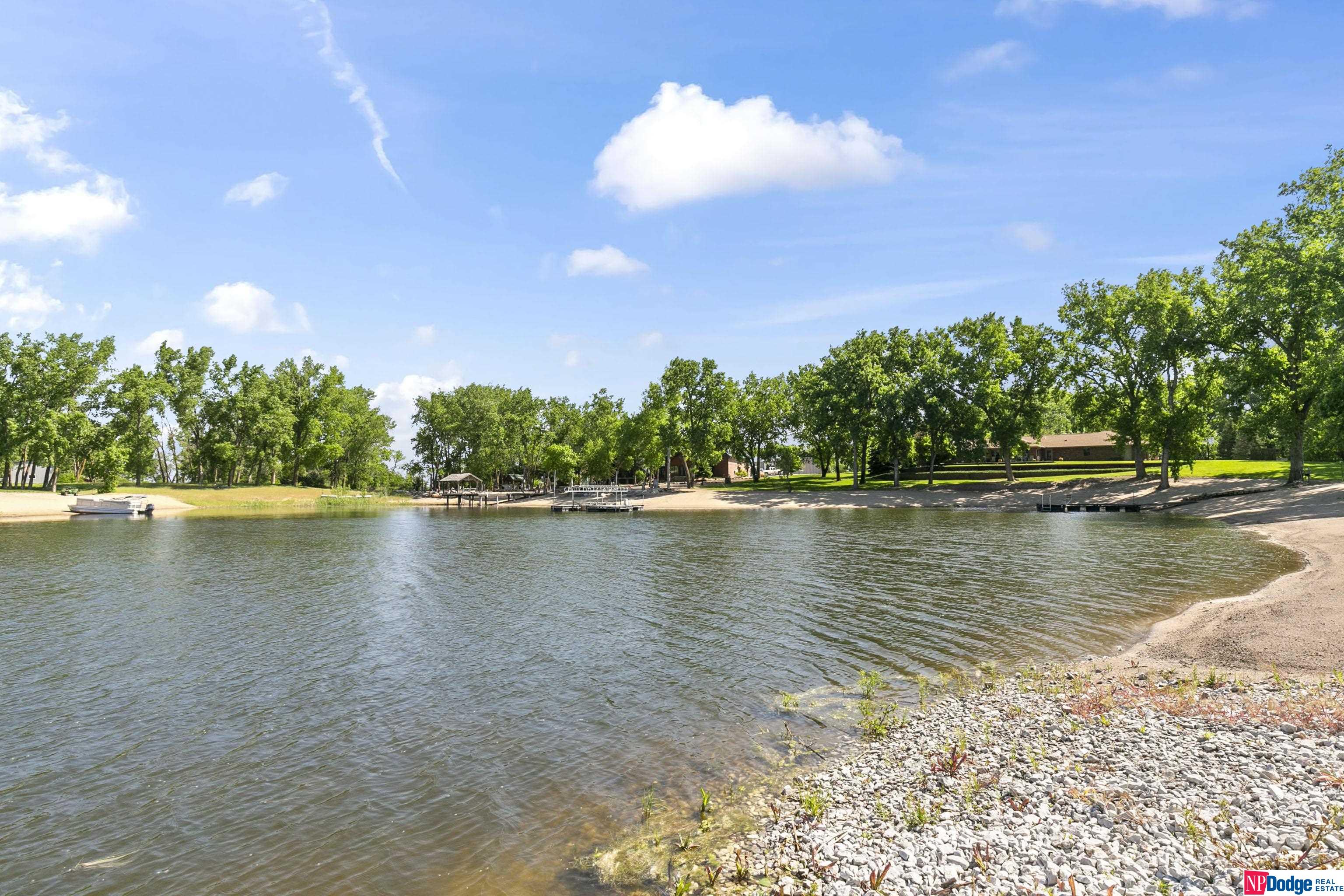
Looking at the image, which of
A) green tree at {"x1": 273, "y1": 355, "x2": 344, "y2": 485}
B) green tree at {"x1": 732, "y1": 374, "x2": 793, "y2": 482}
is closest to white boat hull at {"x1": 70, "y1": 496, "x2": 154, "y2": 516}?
green tree at {"x1": 273, "y1": 355, "x2": 344, "y2": 485}

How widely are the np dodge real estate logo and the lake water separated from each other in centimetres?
606

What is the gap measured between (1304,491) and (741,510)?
4731 centimetres

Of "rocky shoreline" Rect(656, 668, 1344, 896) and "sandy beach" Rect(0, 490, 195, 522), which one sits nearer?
"rocky shoreline" Rect(656, 668, 1344, 896)

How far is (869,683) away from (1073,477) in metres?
78.6

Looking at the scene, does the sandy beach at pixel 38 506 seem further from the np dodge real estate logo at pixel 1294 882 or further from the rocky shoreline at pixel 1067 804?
the np dodge real estate logo at pixel 1294 882

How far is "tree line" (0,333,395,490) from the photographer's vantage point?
75.9 m

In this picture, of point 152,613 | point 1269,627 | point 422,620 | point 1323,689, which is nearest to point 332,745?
point 422,620

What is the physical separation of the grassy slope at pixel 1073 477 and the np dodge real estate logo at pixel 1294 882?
67.7 metres

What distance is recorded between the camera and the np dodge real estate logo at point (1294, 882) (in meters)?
6.10

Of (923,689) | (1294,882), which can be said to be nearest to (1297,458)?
(923,689)

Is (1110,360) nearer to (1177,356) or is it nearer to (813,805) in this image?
(1177,356)

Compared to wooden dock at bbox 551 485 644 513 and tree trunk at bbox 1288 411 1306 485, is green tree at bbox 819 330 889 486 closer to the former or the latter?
wooden dock at bbox 551 485 644 513

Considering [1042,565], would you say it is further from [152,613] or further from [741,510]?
[741,510]

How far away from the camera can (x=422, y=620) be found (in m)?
21.5
